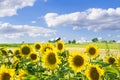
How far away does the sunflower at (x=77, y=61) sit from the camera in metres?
4.93

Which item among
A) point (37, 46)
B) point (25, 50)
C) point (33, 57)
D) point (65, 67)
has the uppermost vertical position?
point (37, 46)

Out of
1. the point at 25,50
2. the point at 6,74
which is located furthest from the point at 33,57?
the point at 6,74

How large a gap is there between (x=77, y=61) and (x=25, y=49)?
96.9 inches

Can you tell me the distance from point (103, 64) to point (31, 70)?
119cm

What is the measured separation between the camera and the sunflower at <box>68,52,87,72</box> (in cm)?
493

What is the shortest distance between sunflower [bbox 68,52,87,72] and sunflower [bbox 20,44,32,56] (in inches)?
88.4

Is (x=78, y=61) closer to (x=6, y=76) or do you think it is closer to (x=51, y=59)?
(x=51, y=59)

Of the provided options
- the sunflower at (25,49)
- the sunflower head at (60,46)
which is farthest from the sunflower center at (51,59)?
the sunflower at (25,49)

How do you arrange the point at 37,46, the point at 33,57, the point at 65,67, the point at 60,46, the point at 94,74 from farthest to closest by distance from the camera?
the point at 37,46 → the point at 60,46 → the point at 33,57 → the point at 65,67 → the point at 94,74

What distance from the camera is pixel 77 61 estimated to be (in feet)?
16.6

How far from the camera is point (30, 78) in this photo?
12.7ft

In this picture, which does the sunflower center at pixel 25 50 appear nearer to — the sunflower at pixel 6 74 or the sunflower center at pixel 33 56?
the sunflower center at pixel 33 56

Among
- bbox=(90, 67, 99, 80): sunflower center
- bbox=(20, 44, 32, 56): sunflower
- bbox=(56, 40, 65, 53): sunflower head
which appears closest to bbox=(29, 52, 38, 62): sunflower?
bbox=(20, 44, 32, 56): sunflower

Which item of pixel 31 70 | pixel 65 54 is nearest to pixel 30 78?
pixel 31 70
